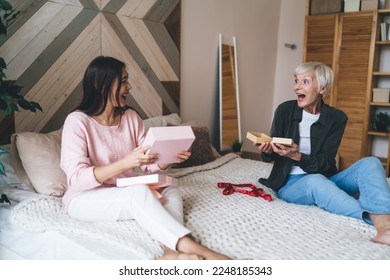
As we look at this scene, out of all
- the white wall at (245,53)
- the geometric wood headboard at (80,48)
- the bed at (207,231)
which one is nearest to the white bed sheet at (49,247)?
the bed at (207,231)

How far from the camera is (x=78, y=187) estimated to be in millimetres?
1505

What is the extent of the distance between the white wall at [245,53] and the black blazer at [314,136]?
4.26 ft

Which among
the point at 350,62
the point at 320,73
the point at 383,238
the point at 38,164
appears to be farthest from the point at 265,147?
the point at 350,62

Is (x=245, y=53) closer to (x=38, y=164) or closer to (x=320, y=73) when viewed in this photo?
(x=320, y=73)

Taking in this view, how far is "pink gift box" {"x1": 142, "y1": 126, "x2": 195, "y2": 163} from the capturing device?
4.61 feet

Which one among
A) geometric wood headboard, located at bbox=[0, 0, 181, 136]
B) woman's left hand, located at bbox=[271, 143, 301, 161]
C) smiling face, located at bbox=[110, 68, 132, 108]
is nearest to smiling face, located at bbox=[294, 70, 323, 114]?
woman's left hand, located at bbox=[271, 143, 301, 161]

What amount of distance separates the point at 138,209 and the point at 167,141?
277 mm

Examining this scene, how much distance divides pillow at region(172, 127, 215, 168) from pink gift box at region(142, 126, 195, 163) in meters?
0.93

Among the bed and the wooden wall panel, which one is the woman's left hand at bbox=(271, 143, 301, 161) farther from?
the wooden wall panel

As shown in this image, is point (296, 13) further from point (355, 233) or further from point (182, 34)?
point (355, 233)

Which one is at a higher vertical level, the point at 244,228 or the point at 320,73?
the point at 320,73

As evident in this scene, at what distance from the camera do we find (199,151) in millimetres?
2582

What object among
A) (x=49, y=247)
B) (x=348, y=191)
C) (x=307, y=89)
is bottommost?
(x=49, y=247)

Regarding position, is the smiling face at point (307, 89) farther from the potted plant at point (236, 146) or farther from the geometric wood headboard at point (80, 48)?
the potted plant at point (236, 146)
